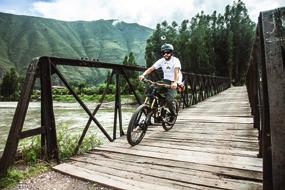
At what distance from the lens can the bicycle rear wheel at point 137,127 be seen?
4.39 metres

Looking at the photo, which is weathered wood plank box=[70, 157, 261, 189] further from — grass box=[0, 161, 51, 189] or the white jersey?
the white jersey

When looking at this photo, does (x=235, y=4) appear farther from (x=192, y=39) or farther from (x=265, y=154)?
(x=265, y=154)

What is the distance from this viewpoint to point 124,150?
13.7ft

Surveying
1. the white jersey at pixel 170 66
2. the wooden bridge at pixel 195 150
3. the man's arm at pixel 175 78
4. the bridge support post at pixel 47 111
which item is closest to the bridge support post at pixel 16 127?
the wooden bridge at pixel 195 150

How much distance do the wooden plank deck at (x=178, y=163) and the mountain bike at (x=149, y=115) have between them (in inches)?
7.5

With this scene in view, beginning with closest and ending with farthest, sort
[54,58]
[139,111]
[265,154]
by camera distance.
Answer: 1. [265,154]
2. [54,58]
3. [139,111]

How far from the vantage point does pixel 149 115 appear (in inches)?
194

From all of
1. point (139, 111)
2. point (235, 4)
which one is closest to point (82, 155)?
point (139, 111)

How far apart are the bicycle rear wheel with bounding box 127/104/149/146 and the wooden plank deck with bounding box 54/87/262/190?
0.14 m

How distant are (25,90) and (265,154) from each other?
2.55 meters

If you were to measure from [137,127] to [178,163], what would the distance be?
52.7 inches

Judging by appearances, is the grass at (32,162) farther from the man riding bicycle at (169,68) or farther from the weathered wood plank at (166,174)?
the man riding bicycle at (169,68)

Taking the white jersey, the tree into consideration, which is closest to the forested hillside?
the tree

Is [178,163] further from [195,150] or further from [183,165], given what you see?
[195,150]
